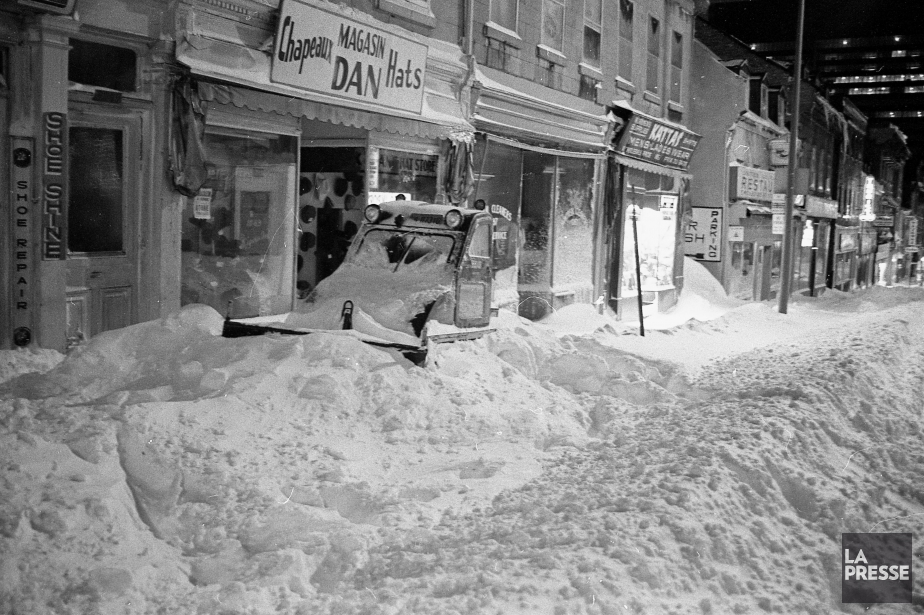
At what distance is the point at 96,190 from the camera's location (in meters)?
9.08

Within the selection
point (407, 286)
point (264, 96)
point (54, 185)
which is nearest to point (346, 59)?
point (264, 96)

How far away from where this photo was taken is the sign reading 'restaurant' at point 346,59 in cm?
1090

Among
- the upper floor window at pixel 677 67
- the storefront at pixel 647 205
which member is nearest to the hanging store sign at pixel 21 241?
the storefront at pixel 647 205

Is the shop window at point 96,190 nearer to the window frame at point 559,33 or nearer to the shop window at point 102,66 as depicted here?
the shop window at point 102,66

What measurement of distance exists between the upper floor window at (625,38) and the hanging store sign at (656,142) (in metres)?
1.26

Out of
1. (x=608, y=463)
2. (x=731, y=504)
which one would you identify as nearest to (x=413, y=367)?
(x=608, y=463)

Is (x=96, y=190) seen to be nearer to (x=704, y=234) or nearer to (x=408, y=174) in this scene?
(x=408, y=174)

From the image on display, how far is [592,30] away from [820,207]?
24376 millimetres

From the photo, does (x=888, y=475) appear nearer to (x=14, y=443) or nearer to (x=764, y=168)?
(x=14, y=443)

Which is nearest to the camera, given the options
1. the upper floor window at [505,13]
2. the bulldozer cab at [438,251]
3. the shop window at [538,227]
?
the bulldozer cab at [438,251]

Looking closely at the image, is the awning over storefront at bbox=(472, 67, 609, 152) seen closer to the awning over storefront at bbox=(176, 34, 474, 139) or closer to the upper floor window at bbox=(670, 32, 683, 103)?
the awning over storefront at bbox=(176, 34, 474, 139)

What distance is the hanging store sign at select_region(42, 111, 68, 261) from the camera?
27.2ft

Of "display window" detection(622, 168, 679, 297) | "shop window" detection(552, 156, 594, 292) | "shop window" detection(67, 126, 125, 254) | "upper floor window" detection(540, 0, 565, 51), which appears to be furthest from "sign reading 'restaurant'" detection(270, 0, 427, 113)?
"display window" detection(622, 168, 679, 297)

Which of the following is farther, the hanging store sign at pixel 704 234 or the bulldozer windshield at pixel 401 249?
the hanging store sign at pixel 704 234
